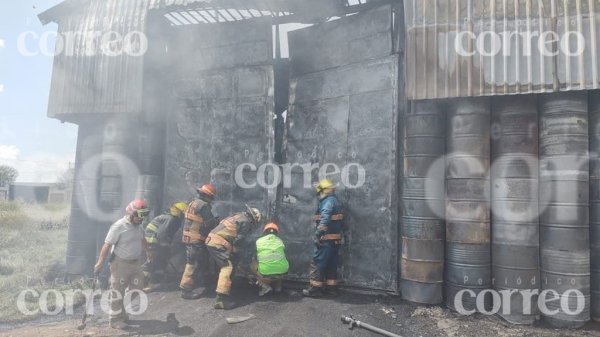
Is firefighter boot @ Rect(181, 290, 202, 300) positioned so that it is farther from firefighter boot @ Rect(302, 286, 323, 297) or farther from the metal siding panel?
the metal siding panel

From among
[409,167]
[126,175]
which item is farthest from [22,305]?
[409,167]

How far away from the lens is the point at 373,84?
21.3ft

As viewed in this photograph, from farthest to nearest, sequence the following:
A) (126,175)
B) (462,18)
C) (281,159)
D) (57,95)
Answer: (57,95) < (126,175) < (281,159) < (462,18)

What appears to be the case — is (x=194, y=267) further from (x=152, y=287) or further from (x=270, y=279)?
(x=270, y=279)

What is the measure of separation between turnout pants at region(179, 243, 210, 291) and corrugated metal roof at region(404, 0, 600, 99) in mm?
4503

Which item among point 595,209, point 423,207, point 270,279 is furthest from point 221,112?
point 595,209

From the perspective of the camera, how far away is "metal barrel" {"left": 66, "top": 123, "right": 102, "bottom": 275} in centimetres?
830

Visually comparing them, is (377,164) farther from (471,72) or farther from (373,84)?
(471,72)

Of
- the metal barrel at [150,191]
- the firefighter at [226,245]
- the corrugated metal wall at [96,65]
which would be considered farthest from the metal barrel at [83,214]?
the firefighter at [226,245]

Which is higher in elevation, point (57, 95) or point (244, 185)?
point (57, 95)

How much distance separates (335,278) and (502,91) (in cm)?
390

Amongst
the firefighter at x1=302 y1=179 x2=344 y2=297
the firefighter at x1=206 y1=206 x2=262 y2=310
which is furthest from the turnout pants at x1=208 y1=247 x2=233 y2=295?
the firefighter at x1=302 y1=179 x2=344 y2=297

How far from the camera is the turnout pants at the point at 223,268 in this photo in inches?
226

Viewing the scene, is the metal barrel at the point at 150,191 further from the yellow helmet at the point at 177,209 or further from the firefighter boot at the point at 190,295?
the firefighter boot at the point at 190,295
